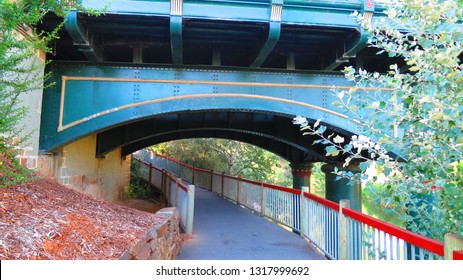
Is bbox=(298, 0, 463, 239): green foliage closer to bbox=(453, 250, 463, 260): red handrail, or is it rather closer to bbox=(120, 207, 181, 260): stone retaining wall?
bbox=(453, 250, 463, 260): red handrail

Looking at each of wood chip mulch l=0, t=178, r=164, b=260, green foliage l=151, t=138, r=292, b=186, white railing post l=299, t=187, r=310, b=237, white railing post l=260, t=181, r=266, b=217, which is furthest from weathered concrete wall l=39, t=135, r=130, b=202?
green foliage l=151, t=138, r=292, b=186

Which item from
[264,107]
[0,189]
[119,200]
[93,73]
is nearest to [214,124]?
[264,107]

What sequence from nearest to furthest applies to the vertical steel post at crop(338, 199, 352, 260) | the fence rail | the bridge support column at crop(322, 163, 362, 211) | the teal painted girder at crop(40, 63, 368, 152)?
1. the fence rail
2. the vertical steel post at crop(338, 199, 352, 260)
3. the teal painted girder at crop(40, 63, 368, 152)
4. the bridge support column at crop(322, 163, 362, 211)

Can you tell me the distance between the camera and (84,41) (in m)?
5.95

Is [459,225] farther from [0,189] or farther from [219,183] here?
[219,183]

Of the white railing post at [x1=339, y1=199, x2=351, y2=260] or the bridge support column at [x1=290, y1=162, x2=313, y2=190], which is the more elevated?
the bridge support column at [x1=290, y1=162, x2=313, y2=190]

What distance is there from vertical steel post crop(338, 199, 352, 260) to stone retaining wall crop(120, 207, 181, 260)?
261 cm

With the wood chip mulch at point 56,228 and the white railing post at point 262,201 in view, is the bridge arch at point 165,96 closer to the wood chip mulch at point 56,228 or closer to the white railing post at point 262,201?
the wood chip mulch at point 56,228

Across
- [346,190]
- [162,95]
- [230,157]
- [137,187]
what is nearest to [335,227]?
[162,95]

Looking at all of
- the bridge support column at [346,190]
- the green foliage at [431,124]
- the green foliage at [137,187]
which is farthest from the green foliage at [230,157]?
the green foliage at [431,124]

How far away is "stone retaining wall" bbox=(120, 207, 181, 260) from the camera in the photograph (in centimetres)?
317

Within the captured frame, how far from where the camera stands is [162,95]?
6.70 metres

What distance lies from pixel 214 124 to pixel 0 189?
25.7 ft

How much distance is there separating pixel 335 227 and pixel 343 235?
333 mm
